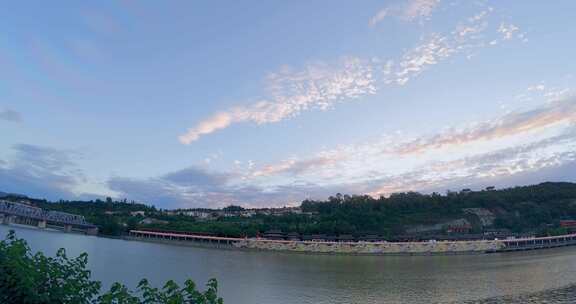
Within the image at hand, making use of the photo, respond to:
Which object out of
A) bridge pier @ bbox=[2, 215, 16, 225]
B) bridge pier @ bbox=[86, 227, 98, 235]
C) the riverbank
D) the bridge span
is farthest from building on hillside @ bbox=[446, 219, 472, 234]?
bridge pier @ bbox=[2, 215, 16, 225]

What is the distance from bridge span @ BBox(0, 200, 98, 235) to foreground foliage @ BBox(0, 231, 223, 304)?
73.9 metres

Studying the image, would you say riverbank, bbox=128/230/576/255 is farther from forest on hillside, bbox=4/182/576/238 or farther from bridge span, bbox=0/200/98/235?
bridge span, bbox=0/200/98/235

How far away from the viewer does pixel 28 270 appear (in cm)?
425

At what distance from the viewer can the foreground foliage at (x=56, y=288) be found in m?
3.99

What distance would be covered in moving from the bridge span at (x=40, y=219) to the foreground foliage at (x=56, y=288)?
243ft

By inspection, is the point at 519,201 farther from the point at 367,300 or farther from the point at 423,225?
the point at 367,300

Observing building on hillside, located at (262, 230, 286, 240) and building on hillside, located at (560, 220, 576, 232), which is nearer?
building on hillside, located at (262, 230, 286, 240)

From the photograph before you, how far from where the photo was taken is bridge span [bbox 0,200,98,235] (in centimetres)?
6931

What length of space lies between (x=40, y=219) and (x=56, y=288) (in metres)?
79.0

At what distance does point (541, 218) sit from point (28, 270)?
87.6m

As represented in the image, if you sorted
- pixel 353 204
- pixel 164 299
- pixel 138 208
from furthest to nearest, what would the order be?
pixel 138 208 < pixel 353 204 < pixel 164 299

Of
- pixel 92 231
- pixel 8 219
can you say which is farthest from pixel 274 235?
pixel 8 219

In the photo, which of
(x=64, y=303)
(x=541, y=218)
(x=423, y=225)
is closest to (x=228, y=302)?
(x=64, y=303)

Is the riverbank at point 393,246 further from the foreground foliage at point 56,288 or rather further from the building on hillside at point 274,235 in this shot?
the foreground foliage at point 56,288
